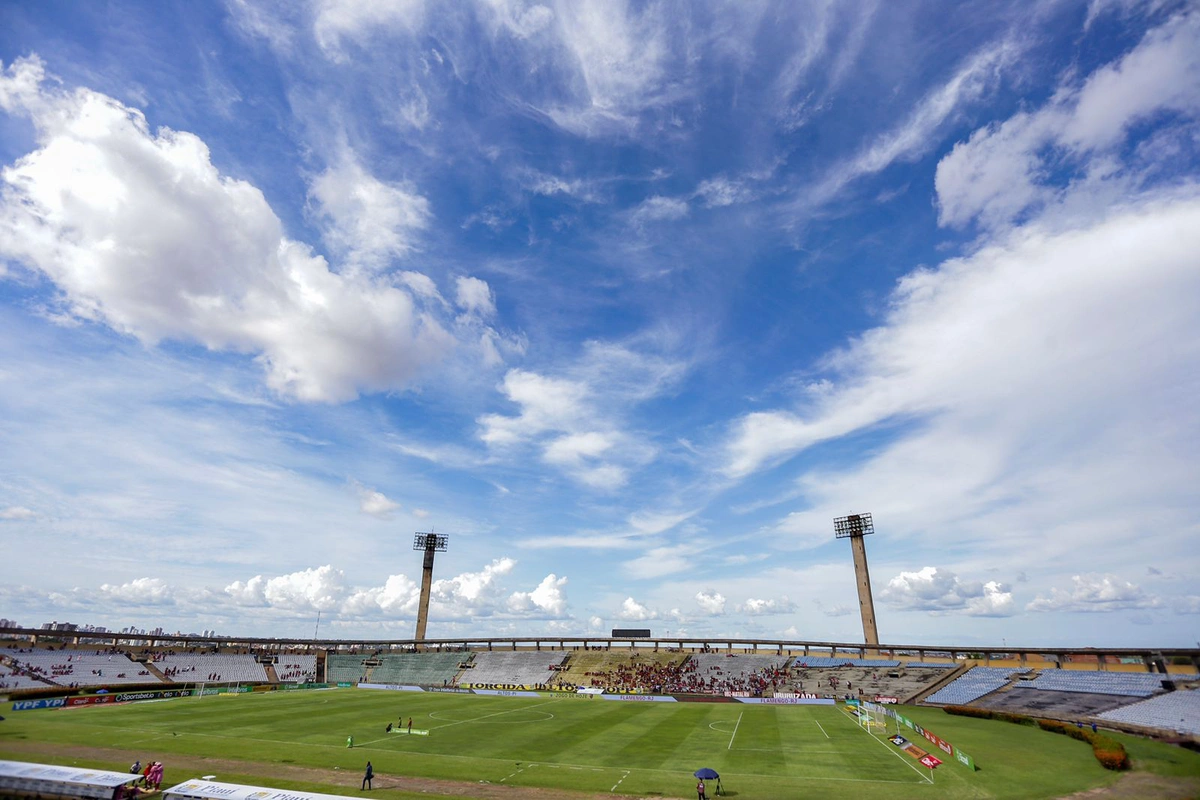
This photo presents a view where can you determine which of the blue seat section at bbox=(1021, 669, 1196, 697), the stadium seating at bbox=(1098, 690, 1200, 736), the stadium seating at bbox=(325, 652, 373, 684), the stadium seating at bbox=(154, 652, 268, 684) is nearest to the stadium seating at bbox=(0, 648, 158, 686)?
the stadium seating at bbox=(154, 652, 268, 684)

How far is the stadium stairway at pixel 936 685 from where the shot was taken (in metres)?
78.4

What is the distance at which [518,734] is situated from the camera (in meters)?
53.0

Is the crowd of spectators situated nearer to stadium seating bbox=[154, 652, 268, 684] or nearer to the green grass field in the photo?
the green grass field

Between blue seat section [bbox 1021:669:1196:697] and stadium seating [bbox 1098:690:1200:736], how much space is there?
10.8ft

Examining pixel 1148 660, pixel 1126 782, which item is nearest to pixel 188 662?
pixel 1126 782

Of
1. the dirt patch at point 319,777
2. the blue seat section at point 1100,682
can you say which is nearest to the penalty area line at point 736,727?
the dirt patch at point 319,777

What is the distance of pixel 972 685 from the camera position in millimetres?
77250

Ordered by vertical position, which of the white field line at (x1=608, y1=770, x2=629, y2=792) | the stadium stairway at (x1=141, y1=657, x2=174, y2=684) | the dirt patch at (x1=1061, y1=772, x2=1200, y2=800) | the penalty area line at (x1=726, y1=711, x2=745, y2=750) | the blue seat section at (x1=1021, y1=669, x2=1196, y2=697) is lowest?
the penalty area line at (x1=726, y1=711, x2=745, y2=750)

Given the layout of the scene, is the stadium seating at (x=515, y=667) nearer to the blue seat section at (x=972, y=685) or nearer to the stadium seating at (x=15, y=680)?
the stadium seating at (x=15, y=680)

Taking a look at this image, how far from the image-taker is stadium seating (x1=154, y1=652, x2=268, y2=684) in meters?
94.9

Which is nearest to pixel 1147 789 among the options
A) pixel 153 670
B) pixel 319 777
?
pixel 319 777

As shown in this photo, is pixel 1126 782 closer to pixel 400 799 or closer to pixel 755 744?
pixel 755 744

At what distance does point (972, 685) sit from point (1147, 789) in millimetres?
51543

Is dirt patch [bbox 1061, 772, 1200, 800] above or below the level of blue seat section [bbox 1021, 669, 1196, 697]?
below
